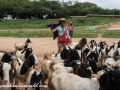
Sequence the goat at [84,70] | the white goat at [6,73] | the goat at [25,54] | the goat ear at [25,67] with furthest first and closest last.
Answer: the goat at [25,54]
the goat ear at [25,67]
the white goat at [6,73]
the goat at [84,70]

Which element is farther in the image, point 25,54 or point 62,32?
point 62,32

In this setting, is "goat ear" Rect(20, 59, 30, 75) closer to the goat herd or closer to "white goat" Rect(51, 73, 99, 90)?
the goat herd

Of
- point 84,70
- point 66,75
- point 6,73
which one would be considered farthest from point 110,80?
point 6,73

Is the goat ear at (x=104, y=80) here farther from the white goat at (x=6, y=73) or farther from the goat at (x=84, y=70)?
the white goat at (x=6, y=73)

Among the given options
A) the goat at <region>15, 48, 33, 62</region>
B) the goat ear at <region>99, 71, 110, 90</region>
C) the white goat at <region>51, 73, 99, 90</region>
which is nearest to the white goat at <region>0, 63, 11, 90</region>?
the white goat at <region>51, 73, 99, 90</region>

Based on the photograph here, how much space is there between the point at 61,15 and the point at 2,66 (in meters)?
36.2

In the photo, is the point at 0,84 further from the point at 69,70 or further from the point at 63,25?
the point at 63,25

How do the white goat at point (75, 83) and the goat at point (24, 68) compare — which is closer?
the white goat at point (75, 83)

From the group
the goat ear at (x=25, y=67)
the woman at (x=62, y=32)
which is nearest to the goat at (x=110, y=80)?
the goat ear at (x=25, y=67)

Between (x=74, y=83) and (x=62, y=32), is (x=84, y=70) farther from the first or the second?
(x=62, y=32)

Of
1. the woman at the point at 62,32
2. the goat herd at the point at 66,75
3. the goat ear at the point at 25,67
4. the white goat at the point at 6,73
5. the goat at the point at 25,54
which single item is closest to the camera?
the goat herd at the point at 66,75

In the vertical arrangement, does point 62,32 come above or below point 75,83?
above

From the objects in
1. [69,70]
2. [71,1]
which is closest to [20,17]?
[71,1]

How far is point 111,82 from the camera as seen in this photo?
504cm
